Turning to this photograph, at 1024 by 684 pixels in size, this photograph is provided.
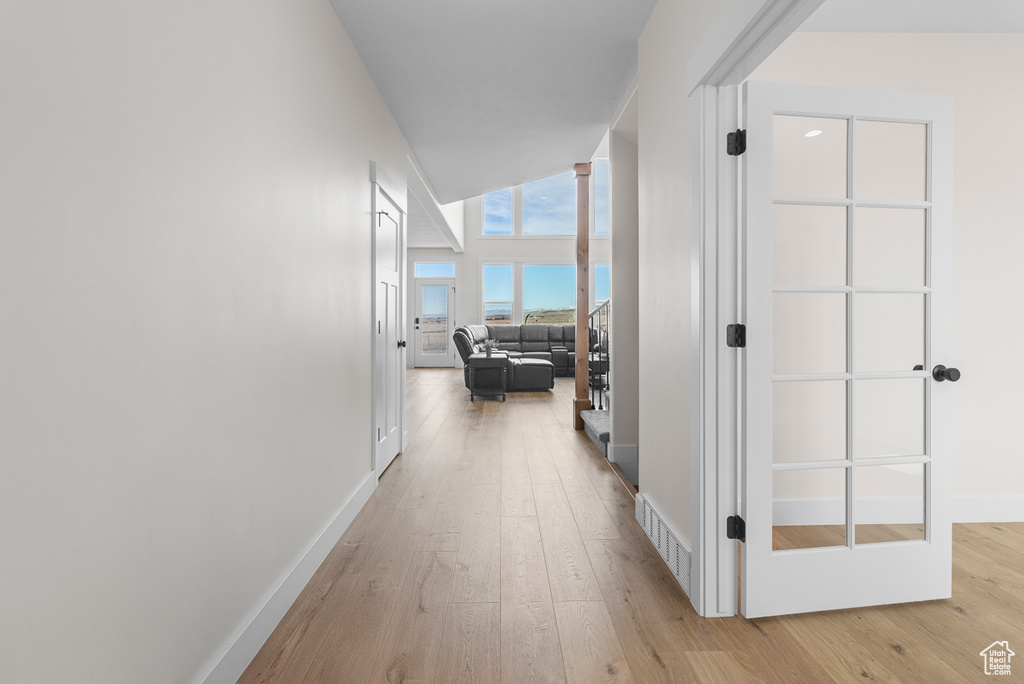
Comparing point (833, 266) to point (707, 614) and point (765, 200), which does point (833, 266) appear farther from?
point (707, 614)

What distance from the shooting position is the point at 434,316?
451 inches

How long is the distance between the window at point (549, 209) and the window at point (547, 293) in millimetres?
779

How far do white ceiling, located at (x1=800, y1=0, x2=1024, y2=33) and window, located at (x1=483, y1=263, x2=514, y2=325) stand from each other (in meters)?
9.02

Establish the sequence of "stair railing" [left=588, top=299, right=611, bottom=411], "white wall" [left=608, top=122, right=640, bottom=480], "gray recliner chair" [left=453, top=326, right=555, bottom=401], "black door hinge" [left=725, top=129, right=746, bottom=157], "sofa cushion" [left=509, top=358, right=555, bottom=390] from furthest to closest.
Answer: "sofa cushion" [left=509, top=358, right=555, bottom=390], "gray recliner chair" [left=453, top=326, right=555, bottom=401], "stair railing" [left=588, top=299, right=611, bottom=411], "white wall" [left=608, top=122, right=640, bottom=480], "black door hinge" [left=725, top=129, right=746, bottom=157]

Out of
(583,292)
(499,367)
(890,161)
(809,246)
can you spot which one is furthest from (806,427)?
(499,367)

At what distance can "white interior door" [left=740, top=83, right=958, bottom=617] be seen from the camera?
5.82 ft

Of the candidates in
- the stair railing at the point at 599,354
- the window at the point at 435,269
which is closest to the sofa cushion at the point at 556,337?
the window at the point at 435,269

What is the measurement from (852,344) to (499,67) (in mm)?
2326

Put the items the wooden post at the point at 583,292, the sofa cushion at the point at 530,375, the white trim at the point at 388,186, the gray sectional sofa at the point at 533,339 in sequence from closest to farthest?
the white trim at the point at 388,186 < the wooden post at the point at 583,292 < the sofa cushion at the point at 530,375 < the gray sectional sofa at the point at 533,339

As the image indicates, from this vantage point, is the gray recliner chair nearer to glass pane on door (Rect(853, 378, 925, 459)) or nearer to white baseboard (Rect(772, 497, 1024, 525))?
white baseboard (Rect(772, 497, 1024, 525))

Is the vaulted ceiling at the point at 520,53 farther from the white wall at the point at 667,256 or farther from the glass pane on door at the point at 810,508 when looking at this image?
the glass pane on door at the point at 810,508

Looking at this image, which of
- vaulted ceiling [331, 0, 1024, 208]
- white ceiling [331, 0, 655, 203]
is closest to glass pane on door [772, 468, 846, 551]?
vaulted ceiling [331, 0, 1024, 208]

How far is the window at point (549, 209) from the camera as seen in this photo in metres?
11.4

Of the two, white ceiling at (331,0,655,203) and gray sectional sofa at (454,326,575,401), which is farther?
gray sectional sofa at (454,326,575,401)
